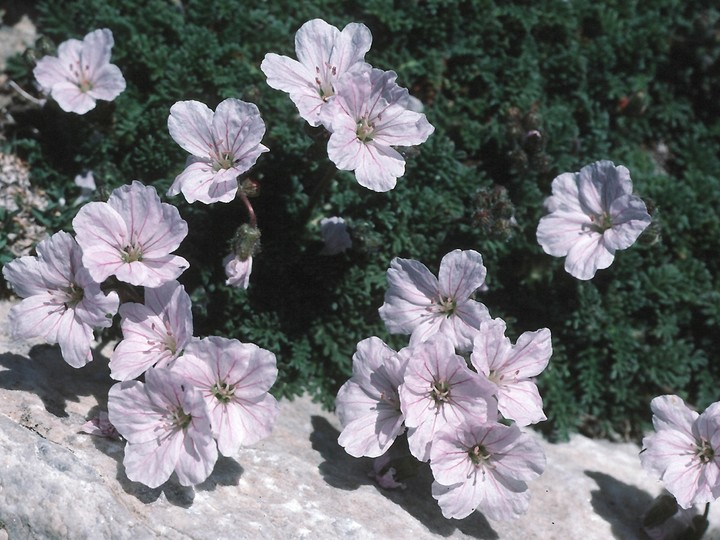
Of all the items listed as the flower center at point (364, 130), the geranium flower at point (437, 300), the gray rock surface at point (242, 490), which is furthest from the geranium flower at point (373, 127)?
the gray rock surface at point (242, 490)

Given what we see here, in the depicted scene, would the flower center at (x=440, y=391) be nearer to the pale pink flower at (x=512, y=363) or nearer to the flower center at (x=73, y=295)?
the pale pink flower at (x=512, y=363)

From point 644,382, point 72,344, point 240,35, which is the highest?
point 240,35

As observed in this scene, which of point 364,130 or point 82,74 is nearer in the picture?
point 364,130

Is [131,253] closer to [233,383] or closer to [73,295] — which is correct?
[73,295]

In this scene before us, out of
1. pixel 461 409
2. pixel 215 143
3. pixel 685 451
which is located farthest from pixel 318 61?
pixel 685 451

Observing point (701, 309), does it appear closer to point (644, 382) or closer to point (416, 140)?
point (644, 382)

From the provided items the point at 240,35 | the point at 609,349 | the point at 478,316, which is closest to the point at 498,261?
the point at 609,349
